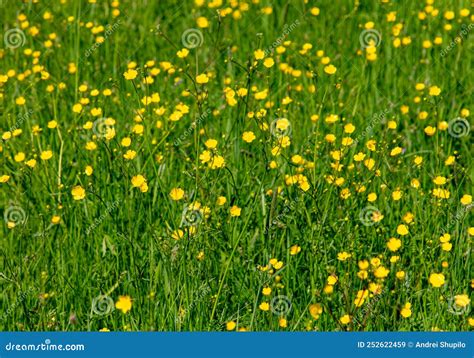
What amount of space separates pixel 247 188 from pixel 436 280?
107 centimetres

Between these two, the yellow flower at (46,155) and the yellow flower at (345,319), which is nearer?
the yellow flower at (345,319)

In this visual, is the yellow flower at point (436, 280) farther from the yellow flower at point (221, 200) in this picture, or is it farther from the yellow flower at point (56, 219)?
the yellow flower at point (56, 219)

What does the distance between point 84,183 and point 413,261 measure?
5.42ft

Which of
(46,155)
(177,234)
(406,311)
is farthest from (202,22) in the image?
(406,311)

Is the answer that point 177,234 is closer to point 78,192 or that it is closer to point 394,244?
point 78,192

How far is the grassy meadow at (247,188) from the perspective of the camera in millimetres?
3268

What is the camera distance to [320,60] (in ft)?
16.2

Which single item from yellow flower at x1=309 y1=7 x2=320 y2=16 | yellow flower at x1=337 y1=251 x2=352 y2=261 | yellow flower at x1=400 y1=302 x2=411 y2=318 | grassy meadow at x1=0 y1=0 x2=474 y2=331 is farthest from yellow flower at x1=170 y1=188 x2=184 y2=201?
yellow flower at x1=309 y1=7 x2=320 y2=16

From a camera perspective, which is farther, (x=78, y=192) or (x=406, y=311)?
(x=78, y=192)

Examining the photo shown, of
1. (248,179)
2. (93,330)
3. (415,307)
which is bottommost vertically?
(93,330)

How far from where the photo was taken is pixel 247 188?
381cm

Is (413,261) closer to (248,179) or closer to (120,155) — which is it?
(248,179)

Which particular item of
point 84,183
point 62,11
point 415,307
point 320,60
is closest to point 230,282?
point 415,307

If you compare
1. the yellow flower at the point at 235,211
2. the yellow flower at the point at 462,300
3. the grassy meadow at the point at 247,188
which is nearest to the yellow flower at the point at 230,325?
the grassy meadow at the point at 247,188
